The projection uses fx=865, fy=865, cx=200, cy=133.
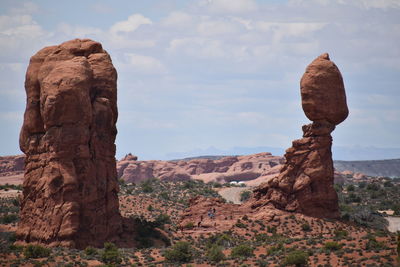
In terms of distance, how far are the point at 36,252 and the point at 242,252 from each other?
40.0 feet

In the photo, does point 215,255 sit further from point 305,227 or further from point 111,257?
point 305,227

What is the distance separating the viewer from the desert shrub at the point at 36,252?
47.2m

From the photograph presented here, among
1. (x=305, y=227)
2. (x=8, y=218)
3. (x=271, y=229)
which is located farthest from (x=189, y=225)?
(x=8, y=218)

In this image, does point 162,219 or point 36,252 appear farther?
point 162,219

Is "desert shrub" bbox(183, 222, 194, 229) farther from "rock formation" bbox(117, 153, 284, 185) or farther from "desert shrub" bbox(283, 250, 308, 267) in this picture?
"rock formation" bbox(117, 153, 284, 185)

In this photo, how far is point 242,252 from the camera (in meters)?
51.4

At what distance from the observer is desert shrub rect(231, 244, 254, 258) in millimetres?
50938

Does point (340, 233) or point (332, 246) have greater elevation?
point (340, 233)

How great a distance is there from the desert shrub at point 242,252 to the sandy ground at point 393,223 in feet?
53.2

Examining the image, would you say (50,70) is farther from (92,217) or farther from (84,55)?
(92,217)

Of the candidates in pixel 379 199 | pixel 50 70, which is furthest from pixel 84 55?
pixel 379 199

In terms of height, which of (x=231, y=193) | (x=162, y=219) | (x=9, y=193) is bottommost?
(x=162, y=219)

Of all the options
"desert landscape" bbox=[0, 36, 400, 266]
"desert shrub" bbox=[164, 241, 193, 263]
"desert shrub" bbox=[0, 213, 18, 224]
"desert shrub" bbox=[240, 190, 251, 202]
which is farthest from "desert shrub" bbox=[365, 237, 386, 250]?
"desert shrub" bbox=[240, 190, 251, 202]

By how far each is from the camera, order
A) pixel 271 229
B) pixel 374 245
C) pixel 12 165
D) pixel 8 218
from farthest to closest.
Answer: pixel 12 165, pixel 8 218, pixel 271 229, pixel 374 245
